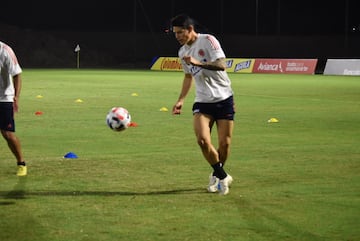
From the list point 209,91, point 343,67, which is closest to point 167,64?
point 343,67

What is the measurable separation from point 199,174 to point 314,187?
5.71 feet

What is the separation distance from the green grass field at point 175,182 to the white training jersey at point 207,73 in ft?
3.85

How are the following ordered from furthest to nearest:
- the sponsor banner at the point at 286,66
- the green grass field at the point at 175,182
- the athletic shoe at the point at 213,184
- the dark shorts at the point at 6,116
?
the sponsor banner at the point at 286,66 < the dark shorts at the point at 6,116 < the athletic shoe at the point at 213,184 < the green grass field at the point at 175,182

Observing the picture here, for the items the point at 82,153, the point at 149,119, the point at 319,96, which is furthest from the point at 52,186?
the point at 319,96

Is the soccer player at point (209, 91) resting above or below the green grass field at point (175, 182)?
above

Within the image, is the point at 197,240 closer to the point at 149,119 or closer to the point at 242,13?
the point at 149,119

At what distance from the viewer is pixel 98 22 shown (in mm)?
64375

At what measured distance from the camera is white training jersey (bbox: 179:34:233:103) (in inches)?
357

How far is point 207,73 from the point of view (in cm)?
920

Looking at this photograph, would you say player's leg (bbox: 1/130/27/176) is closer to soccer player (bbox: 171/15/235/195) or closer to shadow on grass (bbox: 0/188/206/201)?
shadow on grass (bbox: 0/188/206/201)

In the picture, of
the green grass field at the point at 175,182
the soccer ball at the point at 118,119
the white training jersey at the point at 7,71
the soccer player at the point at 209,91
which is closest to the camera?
the green grass field at the point at 175,182

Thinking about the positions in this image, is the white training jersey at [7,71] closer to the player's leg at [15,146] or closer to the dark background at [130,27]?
the player's leg at [15,146]

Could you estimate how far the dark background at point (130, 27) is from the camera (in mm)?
60062

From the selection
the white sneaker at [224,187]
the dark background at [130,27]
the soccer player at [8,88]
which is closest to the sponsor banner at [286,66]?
the dark background at [130,27]
